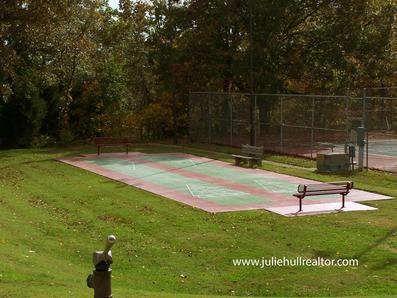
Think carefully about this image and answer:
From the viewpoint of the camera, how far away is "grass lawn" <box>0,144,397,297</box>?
1052cm

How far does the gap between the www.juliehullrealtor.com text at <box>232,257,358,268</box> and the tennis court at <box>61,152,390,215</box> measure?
4.35m

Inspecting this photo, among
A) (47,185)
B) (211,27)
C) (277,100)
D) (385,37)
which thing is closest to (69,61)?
(211,27)

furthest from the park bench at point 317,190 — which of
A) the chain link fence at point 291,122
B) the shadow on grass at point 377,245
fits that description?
the chain link fence at point 291,122

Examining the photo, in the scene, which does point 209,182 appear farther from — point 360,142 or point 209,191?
point 360,142

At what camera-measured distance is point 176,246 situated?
13.4 meters

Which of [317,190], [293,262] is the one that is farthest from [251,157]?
[293,262]

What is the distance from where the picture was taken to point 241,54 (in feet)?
128

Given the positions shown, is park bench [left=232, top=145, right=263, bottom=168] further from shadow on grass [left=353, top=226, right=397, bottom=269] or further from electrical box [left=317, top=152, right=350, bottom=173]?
shadow on grass [left=353, top=226, right=397, bottom=269]

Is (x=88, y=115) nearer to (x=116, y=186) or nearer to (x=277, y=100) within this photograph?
(x=277, y=100)

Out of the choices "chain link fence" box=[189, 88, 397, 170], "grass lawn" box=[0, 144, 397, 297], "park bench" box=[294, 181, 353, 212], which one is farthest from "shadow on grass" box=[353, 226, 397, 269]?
"chain link fence" box=[189, 88, 397, 170]

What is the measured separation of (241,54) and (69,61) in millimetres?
10075

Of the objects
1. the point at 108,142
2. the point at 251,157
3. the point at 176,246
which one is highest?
the point at 108,142

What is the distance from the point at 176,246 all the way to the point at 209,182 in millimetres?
9417

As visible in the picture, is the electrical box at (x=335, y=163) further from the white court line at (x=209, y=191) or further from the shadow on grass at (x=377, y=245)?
the shadow on grass at (x=377, y=245)
